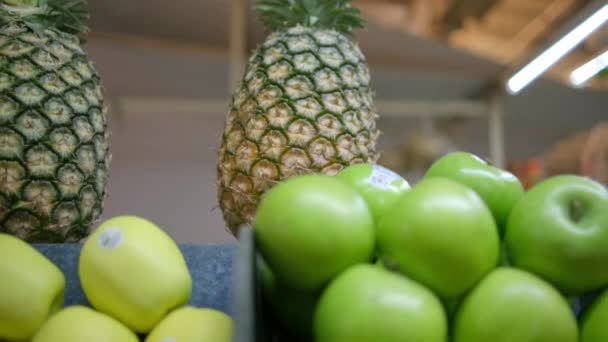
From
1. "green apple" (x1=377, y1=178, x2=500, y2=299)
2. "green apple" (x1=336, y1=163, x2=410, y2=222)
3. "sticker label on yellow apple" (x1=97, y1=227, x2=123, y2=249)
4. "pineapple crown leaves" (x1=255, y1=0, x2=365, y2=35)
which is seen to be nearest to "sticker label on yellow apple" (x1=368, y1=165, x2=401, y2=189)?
"green apple" (x1=336, y1=163, x2=410, y2=222)

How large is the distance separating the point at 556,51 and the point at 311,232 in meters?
2.71

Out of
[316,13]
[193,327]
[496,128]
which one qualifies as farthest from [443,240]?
[496,128]

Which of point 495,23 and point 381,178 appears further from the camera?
point 495,23

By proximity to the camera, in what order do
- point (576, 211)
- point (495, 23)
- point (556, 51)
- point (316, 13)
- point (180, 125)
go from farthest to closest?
point (495, 23) < point (180, 125) < point (556, 51) < point (316, 13) < point (576, 211)

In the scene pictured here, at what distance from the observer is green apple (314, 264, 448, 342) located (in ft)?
1.76

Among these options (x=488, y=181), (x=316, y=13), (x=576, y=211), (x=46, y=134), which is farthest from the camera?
(x=316, y=13)

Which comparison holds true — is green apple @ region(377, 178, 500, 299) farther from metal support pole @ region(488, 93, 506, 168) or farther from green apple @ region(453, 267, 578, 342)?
metal support pole @ region(488, 93, 506, 168)

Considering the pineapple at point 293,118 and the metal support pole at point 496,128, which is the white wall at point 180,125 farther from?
the pineapple at point 293,118

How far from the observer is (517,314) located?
1.81 feet

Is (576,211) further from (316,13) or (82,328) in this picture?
(316,13)

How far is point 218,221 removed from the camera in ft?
12.0

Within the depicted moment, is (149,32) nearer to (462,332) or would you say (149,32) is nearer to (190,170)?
(190,170)

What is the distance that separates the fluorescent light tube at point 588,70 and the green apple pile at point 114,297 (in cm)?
311

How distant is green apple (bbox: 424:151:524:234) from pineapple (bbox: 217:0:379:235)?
11.7 inches
